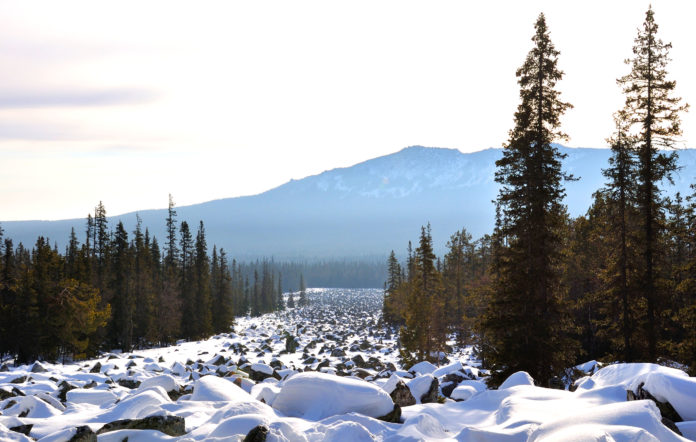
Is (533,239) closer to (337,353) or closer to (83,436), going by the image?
(83,436)

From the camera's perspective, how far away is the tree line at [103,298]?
32250mm

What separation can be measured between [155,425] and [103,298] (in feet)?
134

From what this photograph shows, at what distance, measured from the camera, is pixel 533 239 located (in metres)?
19.0

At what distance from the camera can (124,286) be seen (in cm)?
4566

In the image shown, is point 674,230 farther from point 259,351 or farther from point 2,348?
point 2,348

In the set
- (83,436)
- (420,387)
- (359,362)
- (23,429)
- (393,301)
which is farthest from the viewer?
(393,301)

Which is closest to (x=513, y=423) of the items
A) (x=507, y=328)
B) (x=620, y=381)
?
(x=620, y=381)

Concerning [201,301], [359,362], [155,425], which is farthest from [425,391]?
[201,301]

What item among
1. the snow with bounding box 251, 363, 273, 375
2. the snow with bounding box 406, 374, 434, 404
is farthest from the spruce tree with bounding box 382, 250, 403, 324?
the snow with bounding box 406, 374, 434, 404

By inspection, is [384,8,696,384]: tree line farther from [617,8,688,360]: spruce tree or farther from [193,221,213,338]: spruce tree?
[193,221,213,338]: spruce tree

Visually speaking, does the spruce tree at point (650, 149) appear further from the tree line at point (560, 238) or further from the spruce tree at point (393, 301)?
the spruce tree at point (393, 301)

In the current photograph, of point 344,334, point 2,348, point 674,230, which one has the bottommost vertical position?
point 344,334

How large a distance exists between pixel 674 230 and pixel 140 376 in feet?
83.1

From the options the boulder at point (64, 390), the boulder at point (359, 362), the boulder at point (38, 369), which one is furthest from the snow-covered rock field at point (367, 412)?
the boulder at point (359, 362)
